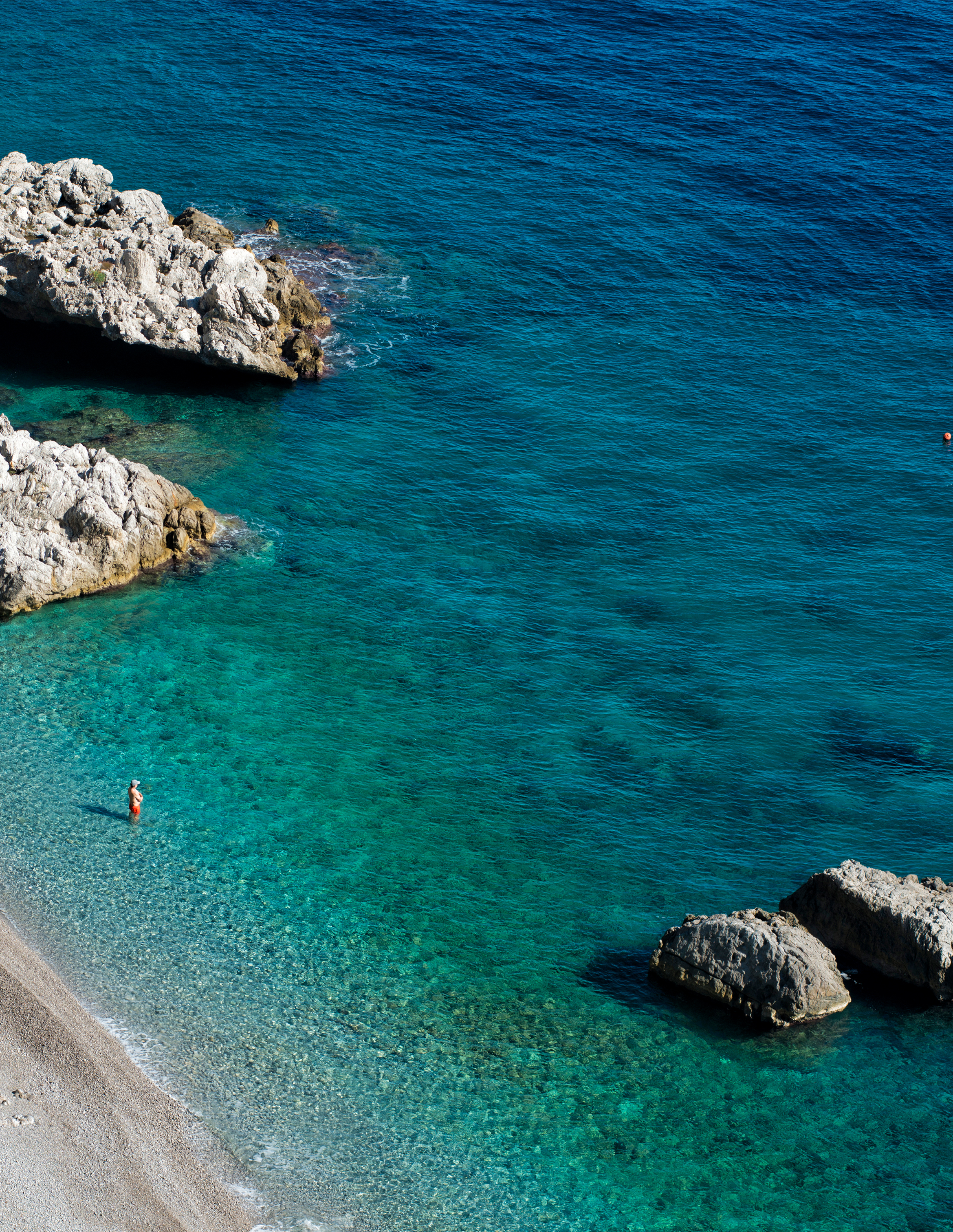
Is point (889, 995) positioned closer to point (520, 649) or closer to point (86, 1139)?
point (520, 649)

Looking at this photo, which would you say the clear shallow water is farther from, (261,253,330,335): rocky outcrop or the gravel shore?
(261,253,330,335): rocky outcrop

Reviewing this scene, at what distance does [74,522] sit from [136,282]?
19023mm

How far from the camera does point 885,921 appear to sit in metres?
43.6

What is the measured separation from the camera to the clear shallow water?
39.6 meters

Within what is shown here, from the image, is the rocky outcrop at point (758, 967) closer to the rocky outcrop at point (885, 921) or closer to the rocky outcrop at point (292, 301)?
the rocky outcrop at point (885, 921)

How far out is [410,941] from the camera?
44.7 m

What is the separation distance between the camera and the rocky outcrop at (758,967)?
42.0 meters

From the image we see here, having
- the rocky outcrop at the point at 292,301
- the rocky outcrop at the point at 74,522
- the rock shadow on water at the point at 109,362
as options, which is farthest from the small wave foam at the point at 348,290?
the rocky outcrop at the point at 74,522

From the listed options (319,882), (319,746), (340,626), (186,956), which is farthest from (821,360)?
(186,956)

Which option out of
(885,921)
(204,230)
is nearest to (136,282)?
(204,230)

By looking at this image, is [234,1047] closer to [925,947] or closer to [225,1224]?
[225,1224]

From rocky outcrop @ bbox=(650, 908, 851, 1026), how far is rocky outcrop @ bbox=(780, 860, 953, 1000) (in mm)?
1355

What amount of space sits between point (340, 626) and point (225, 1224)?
28.5 meters

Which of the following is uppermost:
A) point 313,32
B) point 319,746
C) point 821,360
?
point 313,32
